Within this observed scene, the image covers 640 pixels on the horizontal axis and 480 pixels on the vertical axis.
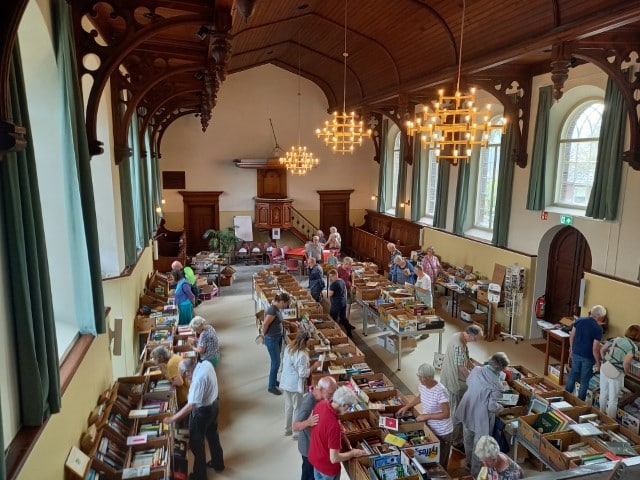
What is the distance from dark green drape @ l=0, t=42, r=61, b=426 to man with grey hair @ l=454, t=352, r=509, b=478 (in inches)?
152

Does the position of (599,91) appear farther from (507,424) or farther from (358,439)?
(358,439)

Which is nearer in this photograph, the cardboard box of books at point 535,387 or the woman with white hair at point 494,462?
the woman with white hair at point 494,462

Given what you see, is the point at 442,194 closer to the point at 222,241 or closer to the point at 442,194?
the point at 442,194

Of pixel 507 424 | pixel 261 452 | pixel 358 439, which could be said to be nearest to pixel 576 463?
pixel 507 424

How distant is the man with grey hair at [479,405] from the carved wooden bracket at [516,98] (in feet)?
19.0

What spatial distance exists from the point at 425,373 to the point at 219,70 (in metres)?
3.76

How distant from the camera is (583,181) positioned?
856 cm

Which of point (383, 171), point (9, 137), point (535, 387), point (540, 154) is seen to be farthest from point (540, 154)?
point (9, 137)

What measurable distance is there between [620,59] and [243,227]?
12732 millimetres

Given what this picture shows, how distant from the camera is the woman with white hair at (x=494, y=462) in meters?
3.50

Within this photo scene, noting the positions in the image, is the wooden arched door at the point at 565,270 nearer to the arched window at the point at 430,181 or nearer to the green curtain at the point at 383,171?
the arched window at the point at 430,181

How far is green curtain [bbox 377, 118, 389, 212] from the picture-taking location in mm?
16797

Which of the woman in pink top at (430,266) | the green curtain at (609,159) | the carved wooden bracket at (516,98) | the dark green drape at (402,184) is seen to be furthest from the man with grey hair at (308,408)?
the dark green drape at (402,184)

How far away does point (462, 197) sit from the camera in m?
11.5
